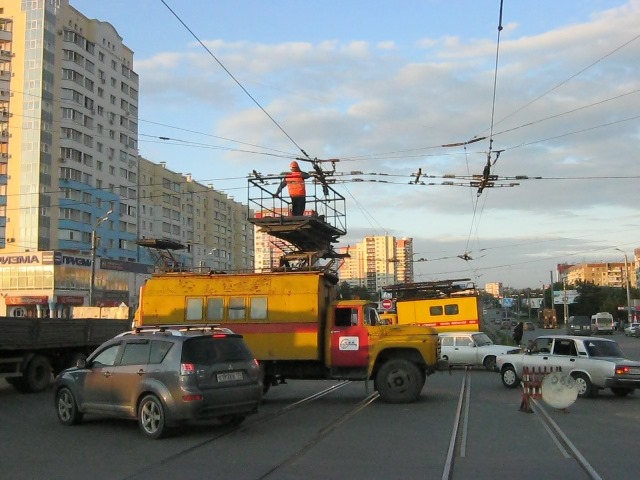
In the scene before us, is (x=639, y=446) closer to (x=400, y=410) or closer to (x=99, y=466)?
(x=400, y=410)

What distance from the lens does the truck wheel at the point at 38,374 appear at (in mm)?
18523

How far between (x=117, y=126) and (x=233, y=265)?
150ft

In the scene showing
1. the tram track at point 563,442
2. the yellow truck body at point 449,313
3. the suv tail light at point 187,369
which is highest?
the yellow truck body at point 449,313

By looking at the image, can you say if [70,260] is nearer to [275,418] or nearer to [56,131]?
[56,131]

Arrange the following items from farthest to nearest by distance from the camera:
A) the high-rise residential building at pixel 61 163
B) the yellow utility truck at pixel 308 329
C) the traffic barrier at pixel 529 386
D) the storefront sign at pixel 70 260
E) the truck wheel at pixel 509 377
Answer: the high-rise residential building at pixel 61 163 < the storefront sign at pixel 70 260 < the truck wheel at pixel 509 377 < the yellow utility truck at pixel 308 329 < the traffic barrier at pixel 529 386

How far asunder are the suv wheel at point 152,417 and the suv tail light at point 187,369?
0.63 m

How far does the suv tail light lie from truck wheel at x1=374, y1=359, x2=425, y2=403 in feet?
19.6

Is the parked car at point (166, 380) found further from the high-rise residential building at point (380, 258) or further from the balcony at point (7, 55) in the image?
the balcony at point (7, 55)

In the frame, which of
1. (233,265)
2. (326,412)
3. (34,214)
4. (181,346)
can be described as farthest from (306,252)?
(233,265)

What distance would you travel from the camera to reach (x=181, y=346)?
10.8 meters

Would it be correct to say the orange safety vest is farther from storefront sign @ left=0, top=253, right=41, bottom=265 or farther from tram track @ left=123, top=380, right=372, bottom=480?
storefront sign @ left=0, top=253, right=41, bottom=265

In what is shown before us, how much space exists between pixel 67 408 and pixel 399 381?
7064mm

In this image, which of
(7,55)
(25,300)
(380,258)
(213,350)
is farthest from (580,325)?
(7,55)

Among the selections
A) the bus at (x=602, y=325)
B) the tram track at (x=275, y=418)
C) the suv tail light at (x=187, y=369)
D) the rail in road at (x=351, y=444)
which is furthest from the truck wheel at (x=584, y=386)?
the bus at (x=602, y=325)
